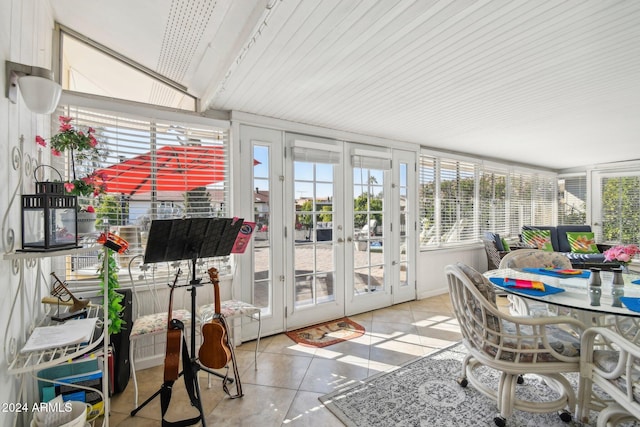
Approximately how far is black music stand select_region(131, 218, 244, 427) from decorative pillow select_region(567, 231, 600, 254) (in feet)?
21.2

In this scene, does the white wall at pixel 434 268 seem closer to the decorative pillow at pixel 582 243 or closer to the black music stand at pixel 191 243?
the decorative pillow at pixel 582 243

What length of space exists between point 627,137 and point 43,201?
241 inches

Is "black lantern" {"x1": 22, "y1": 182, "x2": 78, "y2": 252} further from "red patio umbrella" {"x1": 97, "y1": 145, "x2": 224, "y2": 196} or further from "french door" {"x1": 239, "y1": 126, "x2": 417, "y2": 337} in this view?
"french door" {"x1": 239, "y1": 126, "x2": 417, "y2": 337}

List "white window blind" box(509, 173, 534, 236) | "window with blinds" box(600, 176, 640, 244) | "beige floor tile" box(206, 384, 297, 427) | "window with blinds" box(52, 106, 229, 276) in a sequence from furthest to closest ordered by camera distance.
Result: "white window blind" box(509, 173, 534, 236)
"window with blinds" box(600, 176, 640, 244)
"window with blinds" box(52, 106, 229, 276)
"beige floor tile" box(206, 384, 297, 427)

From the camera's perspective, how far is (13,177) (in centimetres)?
131

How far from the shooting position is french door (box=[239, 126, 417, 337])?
3184mm

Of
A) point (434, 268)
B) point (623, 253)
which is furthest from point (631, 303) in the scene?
point (434, 268)

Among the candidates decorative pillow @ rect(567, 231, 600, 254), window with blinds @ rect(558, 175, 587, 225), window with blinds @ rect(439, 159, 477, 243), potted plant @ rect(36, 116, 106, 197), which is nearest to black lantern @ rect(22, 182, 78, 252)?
potted plant @ rect(36, 116, 106, 197)

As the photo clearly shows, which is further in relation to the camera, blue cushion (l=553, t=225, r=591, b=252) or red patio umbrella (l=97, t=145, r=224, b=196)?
blue cushion (l=553, t=225, r=591, b=252)

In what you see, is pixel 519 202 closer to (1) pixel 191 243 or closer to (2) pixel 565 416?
(2) pixel 565 416

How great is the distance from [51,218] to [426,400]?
7.90ft

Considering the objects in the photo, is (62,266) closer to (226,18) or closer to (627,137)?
(226,18)

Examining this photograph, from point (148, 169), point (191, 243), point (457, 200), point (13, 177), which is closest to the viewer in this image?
point (13, 177)

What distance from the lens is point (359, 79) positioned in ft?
7.43
